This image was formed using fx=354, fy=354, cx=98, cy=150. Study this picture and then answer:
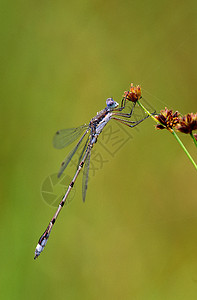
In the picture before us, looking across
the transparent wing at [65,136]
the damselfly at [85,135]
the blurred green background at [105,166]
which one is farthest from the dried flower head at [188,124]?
the transparent wing at [65,136]

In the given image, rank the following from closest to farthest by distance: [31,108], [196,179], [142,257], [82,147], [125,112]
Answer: [125,112] < [82,147] < [142,257] < [196,179] < [31,108]

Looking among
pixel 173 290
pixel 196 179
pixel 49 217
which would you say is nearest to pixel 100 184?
pixel 49 217

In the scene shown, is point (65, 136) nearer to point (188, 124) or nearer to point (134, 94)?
point (134, 94)

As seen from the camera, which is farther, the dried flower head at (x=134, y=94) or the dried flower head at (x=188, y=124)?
the dried flower head at (x=134, y=94)

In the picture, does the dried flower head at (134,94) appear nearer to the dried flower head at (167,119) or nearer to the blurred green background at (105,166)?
the dried flower head at (167,119)

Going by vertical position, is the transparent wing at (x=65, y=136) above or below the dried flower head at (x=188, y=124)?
above

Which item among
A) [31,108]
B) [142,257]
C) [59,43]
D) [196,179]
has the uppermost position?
[59,43]

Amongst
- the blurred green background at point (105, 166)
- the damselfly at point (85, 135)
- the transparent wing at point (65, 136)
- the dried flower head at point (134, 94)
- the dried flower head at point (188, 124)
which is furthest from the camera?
the blurred green background at point (105, 166)

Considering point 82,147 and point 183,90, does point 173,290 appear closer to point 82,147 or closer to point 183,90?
point 82,147
